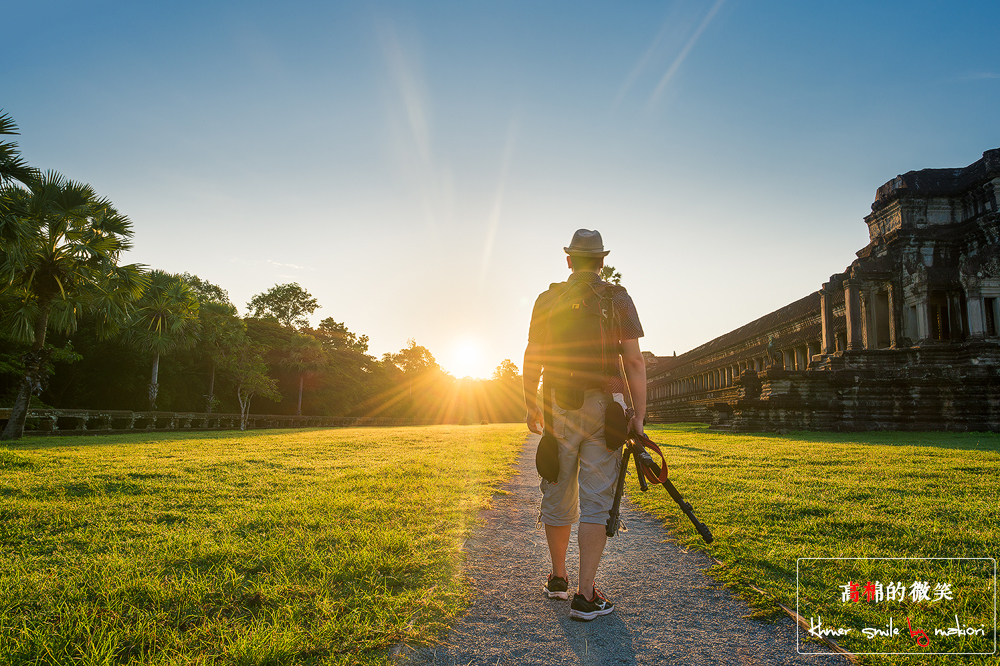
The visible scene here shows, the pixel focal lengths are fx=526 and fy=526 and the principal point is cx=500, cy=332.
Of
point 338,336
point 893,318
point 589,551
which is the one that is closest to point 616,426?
point 589,551

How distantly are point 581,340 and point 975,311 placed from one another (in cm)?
2423

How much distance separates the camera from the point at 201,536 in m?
3.90

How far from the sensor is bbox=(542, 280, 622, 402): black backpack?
117 inches

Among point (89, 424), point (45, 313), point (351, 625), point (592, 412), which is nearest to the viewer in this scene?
point (351, 625)

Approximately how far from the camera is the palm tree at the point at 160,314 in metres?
23.5

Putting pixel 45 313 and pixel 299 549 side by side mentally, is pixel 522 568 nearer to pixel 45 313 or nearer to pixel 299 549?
pixel 299 549

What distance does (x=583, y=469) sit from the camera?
9.73 ft

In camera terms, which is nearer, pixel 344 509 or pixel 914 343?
pixel 344 509

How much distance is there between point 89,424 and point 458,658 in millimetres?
29375

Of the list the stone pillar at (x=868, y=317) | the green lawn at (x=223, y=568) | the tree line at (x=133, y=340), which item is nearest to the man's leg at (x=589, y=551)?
the green lawn at (x=223, y=568)

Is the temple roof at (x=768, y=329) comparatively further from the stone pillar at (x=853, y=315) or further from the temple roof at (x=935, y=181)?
the temple roof at (x=935, y=181)

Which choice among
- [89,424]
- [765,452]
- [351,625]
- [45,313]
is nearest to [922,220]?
[765,452]

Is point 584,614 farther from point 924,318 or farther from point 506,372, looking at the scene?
point 506,372

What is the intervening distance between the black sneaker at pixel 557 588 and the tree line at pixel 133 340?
14573mm
